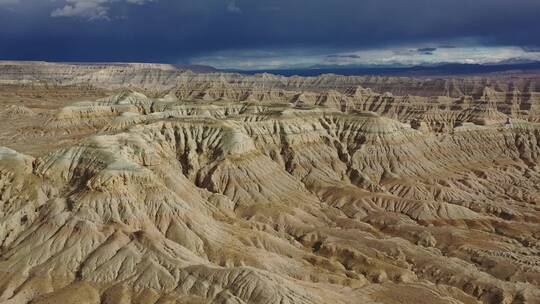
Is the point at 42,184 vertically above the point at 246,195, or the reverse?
the point at 42,184

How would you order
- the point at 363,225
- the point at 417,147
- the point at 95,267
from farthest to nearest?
the point at 417,147, the point at 363,225, the point at 95,267

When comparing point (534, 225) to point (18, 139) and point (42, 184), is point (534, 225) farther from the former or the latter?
point (18, 139)

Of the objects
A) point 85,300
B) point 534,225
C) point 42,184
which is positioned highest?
point 42,184

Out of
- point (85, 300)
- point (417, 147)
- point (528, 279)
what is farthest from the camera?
point (417, 147)

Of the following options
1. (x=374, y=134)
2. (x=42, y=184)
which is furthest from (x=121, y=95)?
(x=42, y=184)

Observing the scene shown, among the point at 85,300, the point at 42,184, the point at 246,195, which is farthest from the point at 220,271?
the point at 246,195

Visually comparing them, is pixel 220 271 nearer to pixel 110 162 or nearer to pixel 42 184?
pixel 110 162

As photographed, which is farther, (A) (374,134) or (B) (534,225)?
(A) (374,134)
